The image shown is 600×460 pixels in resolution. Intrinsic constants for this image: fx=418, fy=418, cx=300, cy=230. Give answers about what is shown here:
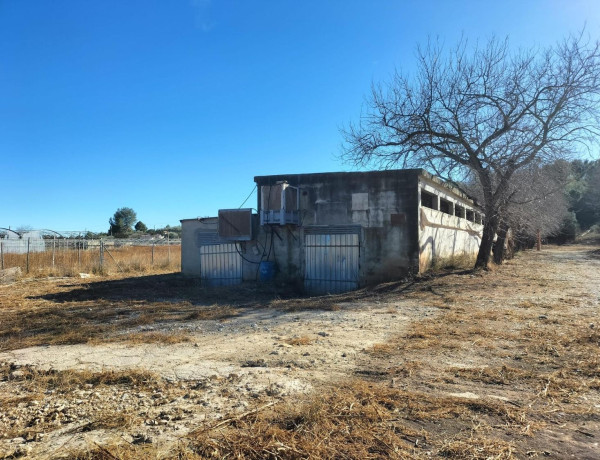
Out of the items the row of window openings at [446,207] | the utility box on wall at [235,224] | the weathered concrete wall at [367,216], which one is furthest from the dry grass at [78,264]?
the row of window openings at [446,207]

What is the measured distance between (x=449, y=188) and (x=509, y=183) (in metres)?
3.88

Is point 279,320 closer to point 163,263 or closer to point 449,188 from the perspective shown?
point 449,188

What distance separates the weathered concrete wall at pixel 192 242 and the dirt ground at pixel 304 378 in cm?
733

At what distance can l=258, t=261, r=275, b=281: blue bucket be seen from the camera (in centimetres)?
1562

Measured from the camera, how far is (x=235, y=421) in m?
3.62

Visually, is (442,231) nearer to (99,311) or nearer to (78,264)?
(99,311)

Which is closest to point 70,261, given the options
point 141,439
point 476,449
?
point 141,439

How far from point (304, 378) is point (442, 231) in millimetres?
14916

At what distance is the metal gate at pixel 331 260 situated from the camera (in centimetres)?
1497

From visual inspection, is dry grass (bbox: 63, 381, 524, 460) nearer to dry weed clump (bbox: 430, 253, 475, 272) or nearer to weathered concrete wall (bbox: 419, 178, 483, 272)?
weathered concrete wall (bbox: 419, 178, 483, 272)

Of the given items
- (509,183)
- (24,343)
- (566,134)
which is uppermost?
(566,134)

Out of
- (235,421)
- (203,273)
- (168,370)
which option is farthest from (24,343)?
(203,273)

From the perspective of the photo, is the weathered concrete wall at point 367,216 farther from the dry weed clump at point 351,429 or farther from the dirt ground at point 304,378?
the dry weed clump at point 351,429

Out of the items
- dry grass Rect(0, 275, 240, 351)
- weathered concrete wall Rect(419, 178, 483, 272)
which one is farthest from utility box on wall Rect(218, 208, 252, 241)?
weathered concrete wall Rect(419, 178, 483, 272)
